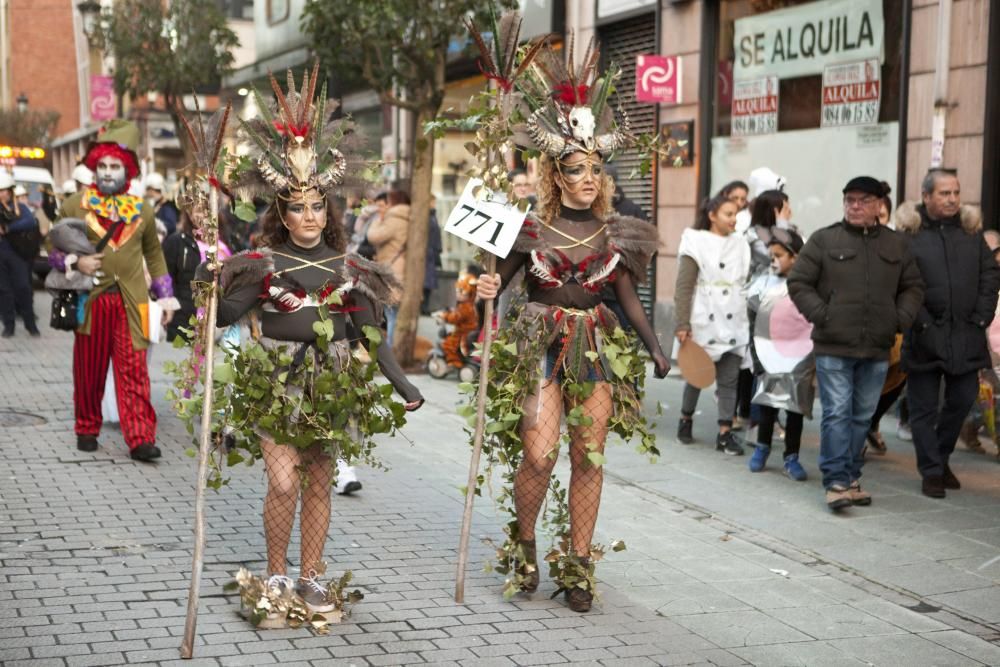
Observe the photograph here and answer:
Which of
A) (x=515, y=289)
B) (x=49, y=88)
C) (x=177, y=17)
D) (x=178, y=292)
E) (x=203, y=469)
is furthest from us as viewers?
(x=49, y=88)

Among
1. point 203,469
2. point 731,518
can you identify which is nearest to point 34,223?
point 731,518

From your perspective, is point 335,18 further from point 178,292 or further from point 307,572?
point 307,572

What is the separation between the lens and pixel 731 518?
7.61 m

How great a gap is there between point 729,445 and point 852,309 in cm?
219

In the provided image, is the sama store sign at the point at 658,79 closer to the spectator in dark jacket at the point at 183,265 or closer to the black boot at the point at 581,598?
the spectator in dark jacket at the point at 183,265

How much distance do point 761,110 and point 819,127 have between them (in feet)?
3.63

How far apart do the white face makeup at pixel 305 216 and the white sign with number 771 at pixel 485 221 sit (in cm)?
53

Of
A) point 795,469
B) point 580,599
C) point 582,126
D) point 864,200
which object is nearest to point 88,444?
point 580,599

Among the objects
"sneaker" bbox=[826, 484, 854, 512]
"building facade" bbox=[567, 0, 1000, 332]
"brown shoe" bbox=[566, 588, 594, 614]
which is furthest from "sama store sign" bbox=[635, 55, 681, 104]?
"brown shoe" bbox=[566, 588, 594, 614]

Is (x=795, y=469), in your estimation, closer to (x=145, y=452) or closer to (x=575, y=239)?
(x=575, y=239)

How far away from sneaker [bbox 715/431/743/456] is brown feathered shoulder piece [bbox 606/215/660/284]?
3892mm

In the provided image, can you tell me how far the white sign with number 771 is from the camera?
545 centimetres

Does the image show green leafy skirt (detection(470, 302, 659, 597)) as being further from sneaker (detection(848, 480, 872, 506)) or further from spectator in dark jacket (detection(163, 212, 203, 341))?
spectator in dark jacket (detection(163, 212, 203, 341))

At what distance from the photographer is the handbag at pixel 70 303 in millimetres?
8781
